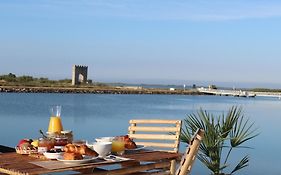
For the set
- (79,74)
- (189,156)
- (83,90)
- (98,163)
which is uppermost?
(79,74)

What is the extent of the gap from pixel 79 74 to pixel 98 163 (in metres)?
57.8

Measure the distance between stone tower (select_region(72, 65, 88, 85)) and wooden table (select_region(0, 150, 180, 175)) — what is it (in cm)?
5320

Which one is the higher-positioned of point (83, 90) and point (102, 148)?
point (102, 148)

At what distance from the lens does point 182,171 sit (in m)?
2.09

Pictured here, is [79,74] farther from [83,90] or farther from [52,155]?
[52,155]

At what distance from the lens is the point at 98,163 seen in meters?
2.57

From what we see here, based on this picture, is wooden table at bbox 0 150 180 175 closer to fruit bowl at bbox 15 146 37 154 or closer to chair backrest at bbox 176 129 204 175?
fruit bowl at bbox 15 146 37 154

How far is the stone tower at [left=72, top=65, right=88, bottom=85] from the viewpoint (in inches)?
2241

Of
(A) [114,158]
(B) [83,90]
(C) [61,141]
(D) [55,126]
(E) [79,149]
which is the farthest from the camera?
(B) [83,90]

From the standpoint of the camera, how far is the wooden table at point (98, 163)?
2.35 meters

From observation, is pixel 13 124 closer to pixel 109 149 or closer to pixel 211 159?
pixel 211 159

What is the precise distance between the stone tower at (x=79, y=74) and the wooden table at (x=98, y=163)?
175ft

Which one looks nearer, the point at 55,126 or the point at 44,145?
the point at 44,145

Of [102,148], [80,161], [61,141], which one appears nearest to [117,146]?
[102,148]
